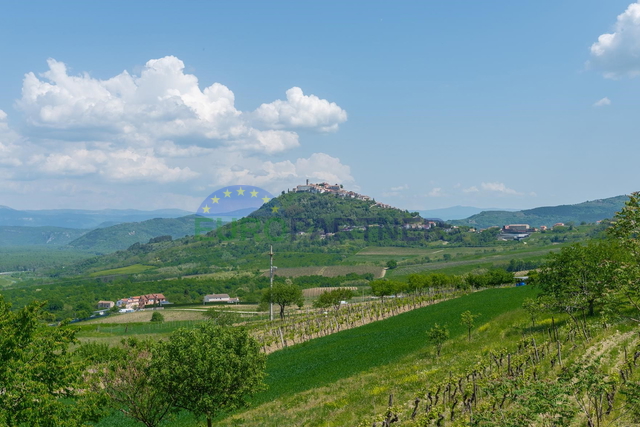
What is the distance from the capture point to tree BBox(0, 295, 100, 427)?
21.4 metres

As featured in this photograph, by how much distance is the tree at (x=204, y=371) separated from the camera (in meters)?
26.1

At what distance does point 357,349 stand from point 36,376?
40279 mm

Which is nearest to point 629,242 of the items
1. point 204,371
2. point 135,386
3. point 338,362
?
point 204,371

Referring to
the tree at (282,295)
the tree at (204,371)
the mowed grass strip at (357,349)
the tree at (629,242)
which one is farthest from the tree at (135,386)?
the tree at (282,295)

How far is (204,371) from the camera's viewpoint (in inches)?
1027

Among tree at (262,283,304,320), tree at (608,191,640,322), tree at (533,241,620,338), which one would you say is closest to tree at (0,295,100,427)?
tree at (608,191,640,322)

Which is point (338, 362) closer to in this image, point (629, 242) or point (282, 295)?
point (629, 242)

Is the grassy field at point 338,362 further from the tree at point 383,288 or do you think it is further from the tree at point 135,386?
the tree at point 383,288

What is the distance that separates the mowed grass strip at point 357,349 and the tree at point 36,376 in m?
19.1

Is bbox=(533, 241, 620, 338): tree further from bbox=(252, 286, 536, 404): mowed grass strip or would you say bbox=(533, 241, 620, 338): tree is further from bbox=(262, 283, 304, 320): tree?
bbox=(262, 283, 304, 320): tree

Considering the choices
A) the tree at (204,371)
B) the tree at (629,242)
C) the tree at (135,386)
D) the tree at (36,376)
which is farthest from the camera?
the tree at (135,386)

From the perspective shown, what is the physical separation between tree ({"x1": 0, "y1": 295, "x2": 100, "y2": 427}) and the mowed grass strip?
19062 mm

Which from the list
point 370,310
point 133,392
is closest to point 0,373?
point 133,392

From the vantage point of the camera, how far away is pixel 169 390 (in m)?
27.1
